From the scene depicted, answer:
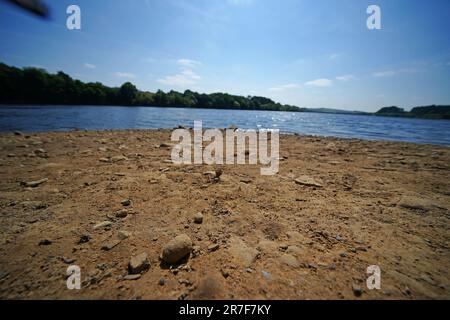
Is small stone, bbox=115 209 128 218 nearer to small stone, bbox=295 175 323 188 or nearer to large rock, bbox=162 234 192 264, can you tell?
large rock, bbox=162 234 192 264

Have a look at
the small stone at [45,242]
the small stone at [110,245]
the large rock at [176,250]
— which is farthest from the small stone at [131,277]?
the small stone at [45,242]

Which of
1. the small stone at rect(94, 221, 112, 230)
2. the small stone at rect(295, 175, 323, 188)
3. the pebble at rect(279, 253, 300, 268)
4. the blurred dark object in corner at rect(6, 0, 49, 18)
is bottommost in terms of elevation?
the pebble at rect(279, 253, 300, 268)

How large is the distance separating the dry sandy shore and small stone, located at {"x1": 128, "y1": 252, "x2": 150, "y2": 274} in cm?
7

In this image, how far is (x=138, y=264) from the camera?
2059mm

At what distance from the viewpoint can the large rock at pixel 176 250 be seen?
2.16m

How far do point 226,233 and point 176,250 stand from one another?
2.52 feet

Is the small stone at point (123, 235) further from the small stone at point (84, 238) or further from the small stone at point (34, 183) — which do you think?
the small stone at point (34, 183)

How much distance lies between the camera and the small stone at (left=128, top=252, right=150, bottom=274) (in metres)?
2.03

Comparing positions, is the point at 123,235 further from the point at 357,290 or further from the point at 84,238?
the point at 357,290

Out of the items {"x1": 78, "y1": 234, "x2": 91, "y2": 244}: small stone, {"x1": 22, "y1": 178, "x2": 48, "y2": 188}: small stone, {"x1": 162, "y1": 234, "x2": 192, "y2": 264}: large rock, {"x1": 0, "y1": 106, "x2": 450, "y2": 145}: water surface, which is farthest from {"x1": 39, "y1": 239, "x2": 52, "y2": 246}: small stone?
{"x1": 0, "y1": 106, "x2": 450, "y2": 145}: water surface

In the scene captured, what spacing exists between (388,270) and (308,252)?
2.60 feet

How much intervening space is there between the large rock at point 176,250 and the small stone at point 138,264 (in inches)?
7.5

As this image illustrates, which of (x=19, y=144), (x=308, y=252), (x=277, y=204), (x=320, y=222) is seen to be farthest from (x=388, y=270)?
(x=19, y=144)
